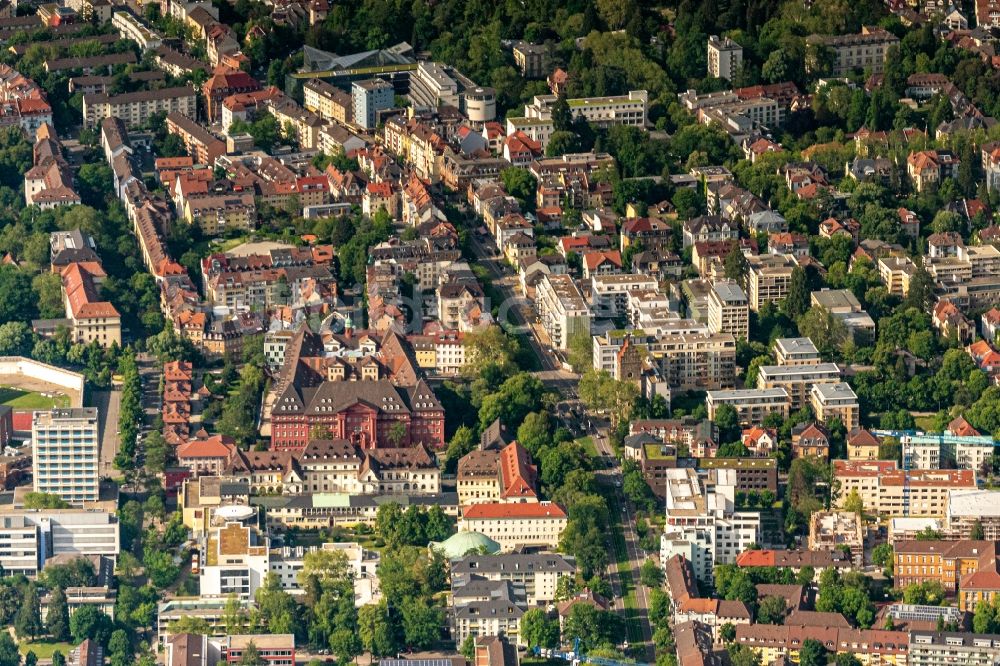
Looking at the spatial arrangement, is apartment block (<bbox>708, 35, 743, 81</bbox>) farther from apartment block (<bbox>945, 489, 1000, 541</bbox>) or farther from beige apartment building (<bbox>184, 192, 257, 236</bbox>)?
apartment block (<bbox>945, 489, 1000, 541</bbox>)

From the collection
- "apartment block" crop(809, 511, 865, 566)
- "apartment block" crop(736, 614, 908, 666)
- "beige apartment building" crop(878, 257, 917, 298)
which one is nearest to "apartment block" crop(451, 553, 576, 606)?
"apartment block" crop(736, 614, 908, 666)

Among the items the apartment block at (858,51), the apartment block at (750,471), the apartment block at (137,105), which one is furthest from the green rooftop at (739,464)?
the apartment block at (137,105)

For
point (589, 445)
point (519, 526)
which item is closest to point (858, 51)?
point (589, 445)

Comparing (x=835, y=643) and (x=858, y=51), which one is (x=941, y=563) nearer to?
(x=835, y=643)

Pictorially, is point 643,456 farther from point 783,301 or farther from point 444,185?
point 444,185

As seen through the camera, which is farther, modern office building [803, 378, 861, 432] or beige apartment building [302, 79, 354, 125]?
beige apartment building [302, 79, 354, 125]

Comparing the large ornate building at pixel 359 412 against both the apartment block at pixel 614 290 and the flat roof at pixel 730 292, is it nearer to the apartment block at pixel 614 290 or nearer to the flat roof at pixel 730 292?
the apartment block at pixel 614 290

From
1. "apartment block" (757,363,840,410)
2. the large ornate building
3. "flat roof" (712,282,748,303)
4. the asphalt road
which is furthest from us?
"flat roof" (712,282,748,303)
